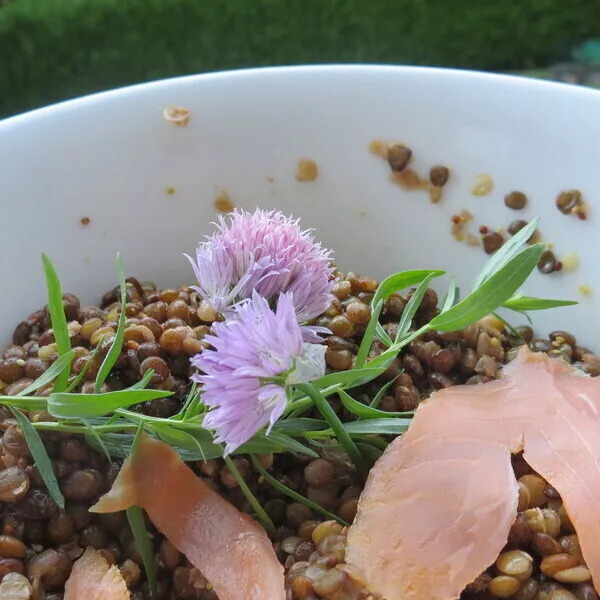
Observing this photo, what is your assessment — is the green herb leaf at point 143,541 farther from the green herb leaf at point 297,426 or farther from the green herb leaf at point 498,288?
the green herb leaf at point 498,288

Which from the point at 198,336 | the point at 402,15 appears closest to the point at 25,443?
the point at 198,336

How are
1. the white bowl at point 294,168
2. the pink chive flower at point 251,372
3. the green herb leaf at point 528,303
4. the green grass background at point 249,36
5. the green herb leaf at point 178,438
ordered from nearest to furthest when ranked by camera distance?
the pink chive flower at point 251,372, the green herb leaf at point 178,438, the green herb leaf at point 528,303, the white bowl at point 294,168, the green grass background at point 249,36

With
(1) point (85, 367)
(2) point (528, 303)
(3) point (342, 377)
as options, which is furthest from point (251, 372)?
(2) point (528, 303)

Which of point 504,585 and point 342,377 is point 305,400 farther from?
point 504,585

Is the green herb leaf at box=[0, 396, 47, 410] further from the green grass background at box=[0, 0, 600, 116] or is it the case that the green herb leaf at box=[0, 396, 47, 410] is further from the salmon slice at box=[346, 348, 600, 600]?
the green grass background at box=[0, 0, 600, 116]

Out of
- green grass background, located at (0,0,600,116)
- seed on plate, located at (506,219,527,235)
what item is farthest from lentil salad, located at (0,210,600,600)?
green grass background, located at (0,0,600,116)

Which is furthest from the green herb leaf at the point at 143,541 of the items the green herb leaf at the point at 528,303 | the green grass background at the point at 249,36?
the green grass background at the point at 249,36
